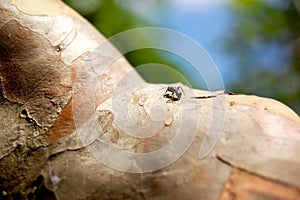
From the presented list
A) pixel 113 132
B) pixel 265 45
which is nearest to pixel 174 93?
pixel 113 132

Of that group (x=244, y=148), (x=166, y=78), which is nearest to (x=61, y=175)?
(x=244, y=148)

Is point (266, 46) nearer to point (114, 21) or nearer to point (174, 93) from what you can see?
point (114, 21)

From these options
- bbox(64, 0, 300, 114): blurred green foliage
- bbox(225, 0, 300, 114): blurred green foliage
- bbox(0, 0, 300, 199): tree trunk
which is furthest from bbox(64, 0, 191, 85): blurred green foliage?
bbox(0, 0, 300, 199): tree trunk

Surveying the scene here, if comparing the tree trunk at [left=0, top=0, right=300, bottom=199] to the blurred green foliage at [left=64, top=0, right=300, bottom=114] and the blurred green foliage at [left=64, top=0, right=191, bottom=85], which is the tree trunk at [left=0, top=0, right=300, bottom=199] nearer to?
the blurred green foliage at [left=64, top=0, right=191, bottom=85]

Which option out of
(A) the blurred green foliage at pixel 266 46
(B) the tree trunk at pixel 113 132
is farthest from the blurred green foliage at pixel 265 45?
(B) the tree trunk at pixel 113 132

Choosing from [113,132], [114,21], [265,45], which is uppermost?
[265,45]

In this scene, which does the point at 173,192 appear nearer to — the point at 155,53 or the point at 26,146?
the point at 26,146
